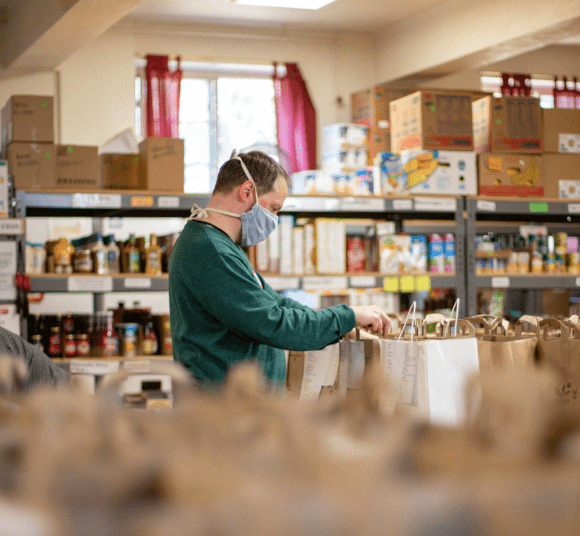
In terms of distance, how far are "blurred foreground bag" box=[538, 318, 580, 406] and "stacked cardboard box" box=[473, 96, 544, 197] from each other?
2.76 m

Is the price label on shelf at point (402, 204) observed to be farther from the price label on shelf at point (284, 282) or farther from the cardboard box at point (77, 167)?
the cardboard box at point (77, 167)

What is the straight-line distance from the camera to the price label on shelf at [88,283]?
402 cm

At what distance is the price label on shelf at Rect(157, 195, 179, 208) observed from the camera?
13.9ft

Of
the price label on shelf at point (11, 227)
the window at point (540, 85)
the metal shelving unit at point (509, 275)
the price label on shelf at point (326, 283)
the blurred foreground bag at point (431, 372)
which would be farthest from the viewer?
the window at point (540, 85)

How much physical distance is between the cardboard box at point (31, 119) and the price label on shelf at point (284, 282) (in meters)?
Answer: 1.54

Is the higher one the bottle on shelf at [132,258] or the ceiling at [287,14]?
the ceiling at [287,14]

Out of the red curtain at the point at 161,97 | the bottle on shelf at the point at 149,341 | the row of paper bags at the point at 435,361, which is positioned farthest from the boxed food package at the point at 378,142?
the row of paper bags at the point at 435,361

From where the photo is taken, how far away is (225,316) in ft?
6.81

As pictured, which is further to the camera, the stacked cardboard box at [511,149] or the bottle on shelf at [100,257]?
the stacked cardboard box at [511,149]

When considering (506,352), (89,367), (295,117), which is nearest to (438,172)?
(89,367)

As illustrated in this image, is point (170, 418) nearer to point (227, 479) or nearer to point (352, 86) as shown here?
point (227, 479)

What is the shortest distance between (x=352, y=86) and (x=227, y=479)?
309 inches

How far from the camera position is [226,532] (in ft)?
1.44

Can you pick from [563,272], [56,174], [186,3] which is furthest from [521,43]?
[56,174]
